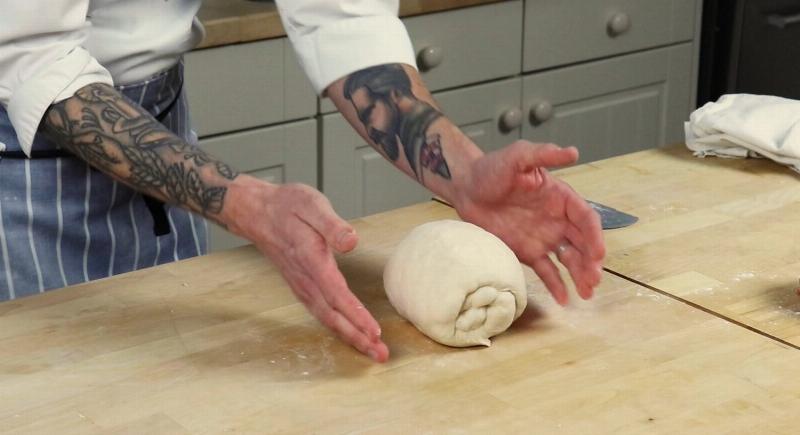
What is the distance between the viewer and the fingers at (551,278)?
1131mm

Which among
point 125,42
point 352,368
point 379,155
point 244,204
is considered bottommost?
point 379,155

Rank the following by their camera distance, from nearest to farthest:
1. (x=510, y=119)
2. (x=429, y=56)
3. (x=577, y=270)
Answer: (x=577, y=270), (x=429, y=56), (x=510, y=119)

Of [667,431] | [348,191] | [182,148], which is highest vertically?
[182,148]

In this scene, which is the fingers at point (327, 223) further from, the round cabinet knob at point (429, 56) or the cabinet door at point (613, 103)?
the cabinet door at point (613, 103)

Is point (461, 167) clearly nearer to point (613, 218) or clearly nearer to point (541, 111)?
point (613, 218)

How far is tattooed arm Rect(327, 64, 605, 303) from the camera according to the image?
1109mm

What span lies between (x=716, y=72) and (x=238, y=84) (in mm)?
1147

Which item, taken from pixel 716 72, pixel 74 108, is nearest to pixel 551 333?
pixel 74 108

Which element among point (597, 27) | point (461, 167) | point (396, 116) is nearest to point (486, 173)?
point (461, 167)

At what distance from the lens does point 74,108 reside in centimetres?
119

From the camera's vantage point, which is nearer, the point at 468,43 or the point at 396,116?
the point at 396,116

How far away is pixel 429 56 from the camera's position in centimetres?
221

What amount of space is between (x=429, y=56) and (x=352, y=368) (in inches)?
49.9

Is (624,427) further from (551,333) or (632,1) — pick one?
(632,1)
